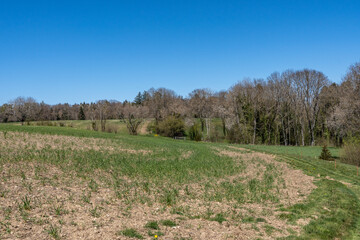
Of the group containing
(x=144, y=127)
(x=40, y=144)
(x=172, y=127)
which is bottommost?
(x=40, y=144)

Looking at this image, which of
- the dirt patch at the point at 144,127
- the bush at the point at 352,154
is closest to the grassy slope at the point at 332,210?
the bush at the point at 352,154

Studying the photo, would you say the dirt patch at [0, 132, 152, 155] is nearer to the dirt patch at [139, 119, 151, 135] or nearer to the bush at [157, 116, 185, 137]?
the bush at [157, 116, 185, 137]

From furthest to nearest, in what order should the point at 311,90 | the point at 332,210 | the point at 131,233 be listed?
the point at 311,90 < the point at 332,210 < the point at 131,233

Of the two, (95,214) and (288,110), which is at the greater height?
(288,110)

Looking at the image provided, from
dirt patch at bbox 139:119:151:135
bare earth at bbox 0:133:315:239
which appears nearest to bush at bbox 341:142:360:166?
bare earth at bbox 0:133:315:239

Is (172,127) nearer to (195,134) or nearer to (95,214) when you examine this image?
(195,134)

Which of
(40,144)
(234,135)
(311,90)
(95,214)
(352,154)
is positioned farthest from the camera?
(234,135)

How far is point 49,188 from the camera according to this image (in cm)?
1117

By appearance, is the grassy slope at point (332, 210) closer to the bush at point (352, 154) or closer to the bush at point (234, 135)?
the bush at point (352, 154)

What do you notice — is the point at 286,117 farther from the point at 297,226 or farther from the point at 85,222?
the point at 85,222

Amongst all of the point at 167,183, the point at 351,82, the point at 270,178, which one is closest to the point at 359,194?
the point at 270,178

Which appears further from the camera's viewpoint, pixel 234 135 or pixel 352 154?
pixel 234 135

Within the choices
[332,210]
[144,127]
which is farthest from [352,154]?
[144,127]

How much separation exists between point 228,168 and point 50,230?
51.9 ft
